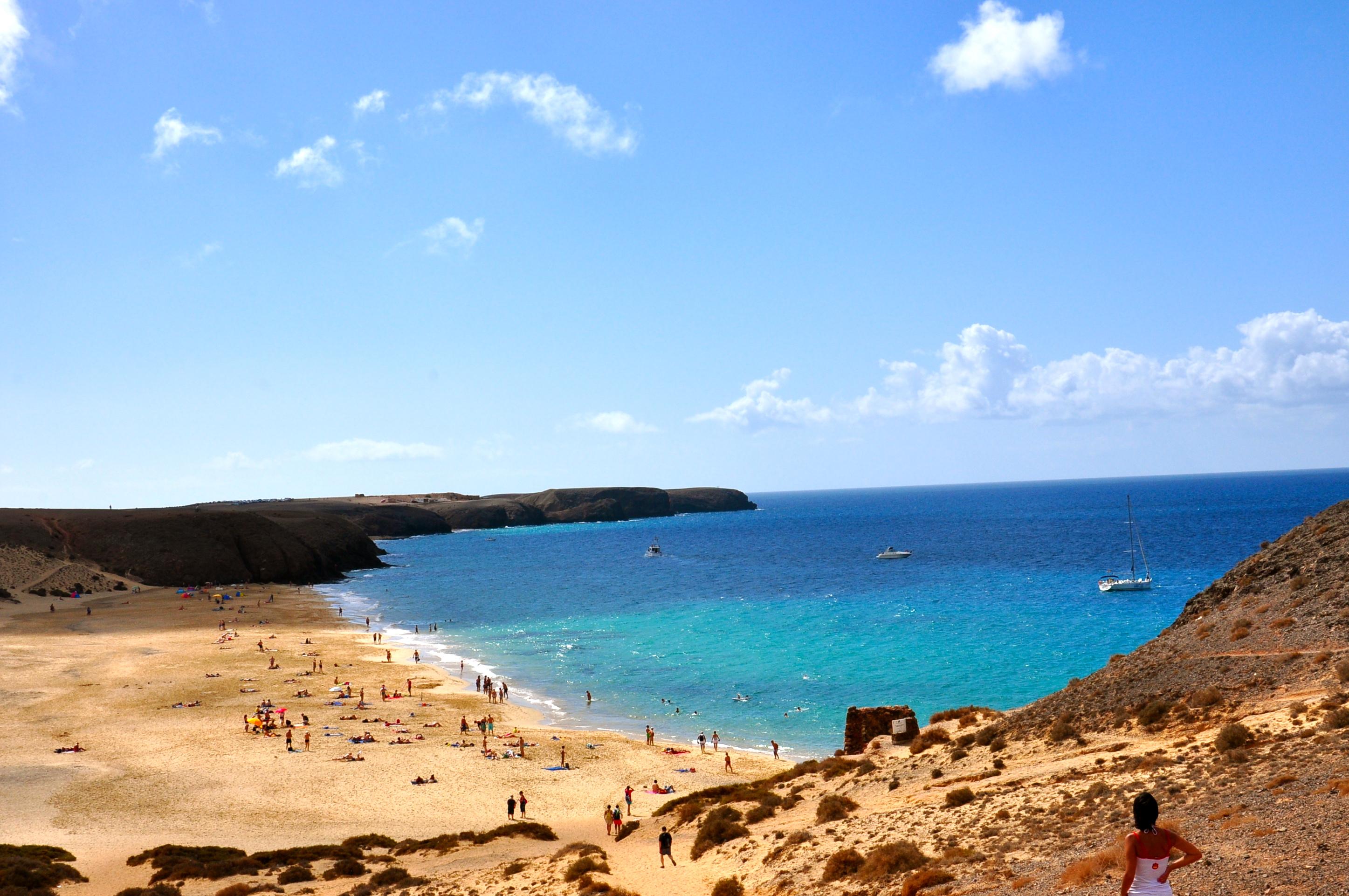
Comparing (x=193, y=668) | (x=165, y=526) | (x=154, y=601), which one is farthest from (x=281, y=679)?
(x=165, y=526)

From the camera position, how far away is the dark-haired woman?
713 centimetres

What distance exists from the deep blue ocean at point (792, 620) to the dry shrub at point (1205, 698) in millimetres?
18536

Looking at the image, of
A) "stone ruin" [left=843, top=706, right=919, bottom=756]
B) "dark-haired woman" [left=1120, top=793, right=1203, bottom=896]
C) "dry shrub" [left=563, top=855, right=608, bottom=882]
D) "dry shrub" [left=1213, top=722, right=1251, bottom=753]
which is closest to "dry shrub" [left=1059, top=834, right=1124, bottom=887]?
"dark-haired woman" [left=1120, top=793, right=1203, bottom=896]

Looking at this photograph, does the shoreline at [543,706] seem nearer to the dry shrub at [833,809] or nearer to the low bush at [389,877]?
the dry shrub at [833,809]

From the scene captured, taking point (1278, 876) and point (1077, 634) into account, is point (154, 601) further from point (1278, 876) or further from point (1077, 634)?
point (1278, 876)

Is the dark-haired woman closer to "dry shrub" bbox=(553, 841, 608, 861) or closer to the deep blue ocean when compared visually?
"dry shrub" bbox=(553, 841, 608, 861)

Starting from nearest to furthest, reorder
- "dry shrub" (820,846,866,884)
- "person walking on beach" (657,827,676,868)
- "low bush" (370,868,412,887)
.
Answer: "dry shrub" (820,846,866,884) < "person walking on beach" (657,827,676,868) < "low bush" (370,868,412,887)

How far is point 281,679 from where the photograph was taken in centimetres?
5184

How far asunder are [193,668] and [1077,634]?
58.2 metres

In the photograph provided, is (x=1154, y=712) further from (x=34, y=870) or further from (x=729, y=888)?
(x=34, y=870)

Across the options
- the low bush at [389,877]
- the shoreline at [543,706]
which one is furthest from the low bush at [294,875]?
the shoreline at [543,706]

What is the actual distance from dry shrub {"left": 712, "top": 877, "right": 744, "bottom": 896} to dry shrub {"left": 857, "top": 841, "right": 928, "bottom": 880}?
8.97ft

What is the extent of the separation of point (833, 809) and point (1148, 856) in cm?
1322

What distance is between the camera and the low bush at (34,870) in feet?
66.5
